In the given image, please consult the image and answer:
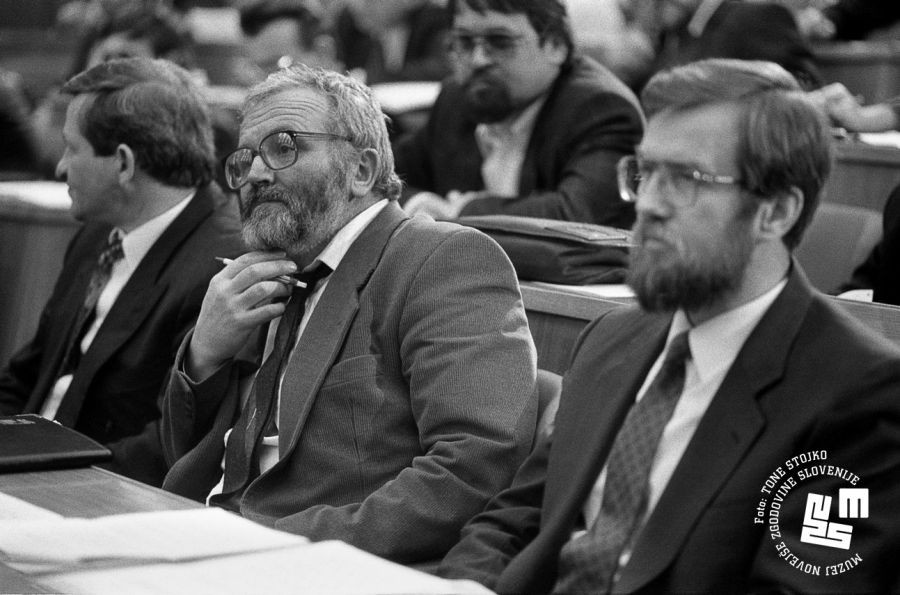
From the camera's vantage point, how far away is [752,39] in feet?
14.5

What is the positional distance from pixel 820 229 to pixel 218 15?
5.39 metres

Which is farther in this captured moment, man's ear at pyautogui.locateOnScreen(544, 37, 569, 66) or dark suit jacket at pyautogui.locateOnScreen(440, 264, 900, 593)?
man's ear at pyautogui.locateOnScreen(544, 37, 569, 66)

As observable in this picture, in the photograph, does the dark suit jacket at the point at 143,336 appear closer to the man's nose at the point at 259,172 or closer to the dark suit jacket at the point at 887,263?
the man's nose at the point at 259,172

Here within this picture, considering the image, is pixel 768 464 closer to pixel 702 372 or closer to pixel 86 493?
pixel 702 372

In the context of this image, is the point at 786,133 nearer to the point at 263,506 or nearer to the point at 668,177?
the point at 668,177

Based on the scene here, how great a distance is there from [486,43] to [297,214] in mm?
1808

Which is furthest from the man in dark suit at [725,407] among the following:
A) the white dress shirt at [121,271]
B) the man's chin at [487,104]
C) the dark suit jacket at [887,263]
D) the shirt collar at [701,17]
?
the shirt collar at [701,17]

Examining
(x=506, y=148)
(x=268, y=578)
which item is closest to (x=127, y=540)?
(x=268, y=578)

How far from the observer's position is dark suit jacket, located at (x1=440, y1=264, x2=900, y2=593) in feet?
4.90

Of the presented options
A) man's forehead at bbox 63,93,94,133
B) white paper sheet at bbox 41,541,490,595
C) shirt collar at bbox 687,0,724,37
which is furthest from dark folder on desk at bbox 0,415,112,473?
shirt collar at bbox 687,0,724,37

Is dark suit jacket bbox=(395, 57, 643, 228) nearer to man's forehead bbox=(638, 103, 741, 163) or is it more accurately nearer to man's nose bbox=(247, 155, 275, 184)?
man's nose bbox=(247, 155, 275, 184)

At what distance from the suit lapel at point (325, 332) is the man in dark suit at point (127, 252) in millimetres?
702

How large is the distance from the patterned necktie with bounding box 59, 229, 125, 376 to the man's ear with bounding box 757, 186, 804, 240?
1.90 metres

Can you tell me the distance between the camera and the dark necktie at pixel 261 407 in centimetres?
229
